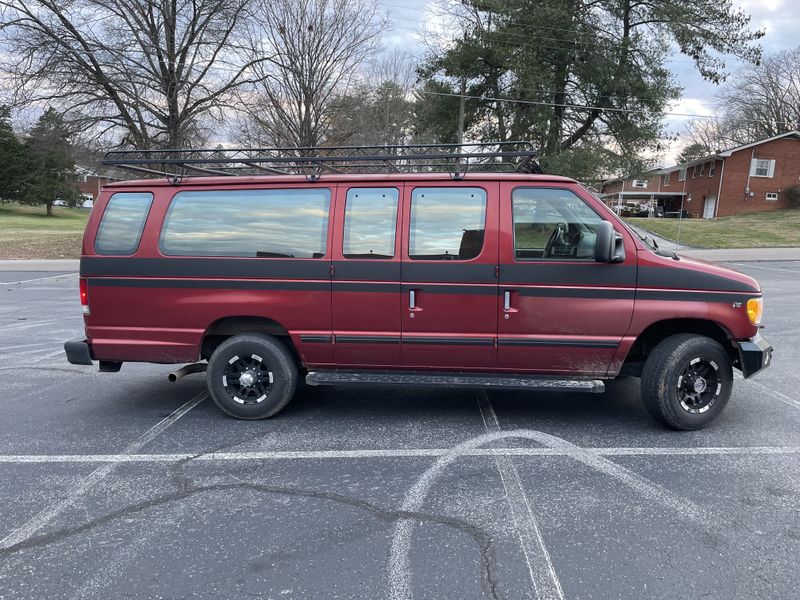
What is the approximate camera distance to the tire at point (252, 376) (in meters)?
4.65

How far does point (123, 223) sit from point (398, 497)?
3.35 meters

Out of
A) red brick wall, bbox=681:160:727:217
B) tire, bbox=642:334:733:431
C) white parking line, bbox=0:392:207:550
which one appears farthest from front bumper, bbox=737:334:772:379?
red brick wall, bbox=681:160:727:217

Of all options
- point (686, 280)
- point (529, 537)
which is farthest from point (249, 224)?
point (686, 280)

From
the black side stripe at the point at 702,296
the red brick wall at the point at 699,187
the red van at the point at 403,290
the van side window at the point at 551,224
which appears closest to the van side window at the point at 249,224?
the red van at the point at 403,290

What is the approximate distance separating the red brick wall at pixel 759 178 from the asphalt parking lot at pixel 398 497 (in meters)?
42.7

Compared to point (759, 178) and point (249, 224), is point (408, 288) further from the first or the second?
point (759, 178)

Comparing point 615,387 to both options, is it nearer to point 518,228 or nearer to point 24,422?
point 518,228

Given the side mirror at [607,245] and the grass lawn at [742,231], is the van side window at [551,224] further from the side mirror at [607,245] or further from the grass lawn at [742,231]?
the grass lawn at [742,231]

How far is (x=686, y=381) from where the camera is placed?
4367 mm

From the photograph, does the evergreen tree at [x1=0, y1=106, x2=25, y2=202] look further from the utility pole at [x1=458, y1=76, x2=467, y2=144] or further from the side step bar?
the side step bar

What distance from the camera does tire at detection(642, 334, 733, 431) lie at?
14.1 ft

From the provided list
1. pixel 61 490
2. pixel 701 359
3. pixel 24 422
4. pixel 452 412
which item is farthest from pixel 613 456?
pixel 24 422

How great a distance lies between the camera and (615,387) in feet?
18.7

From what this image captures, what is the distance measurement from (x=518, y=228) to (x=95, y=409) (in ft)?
13.8
